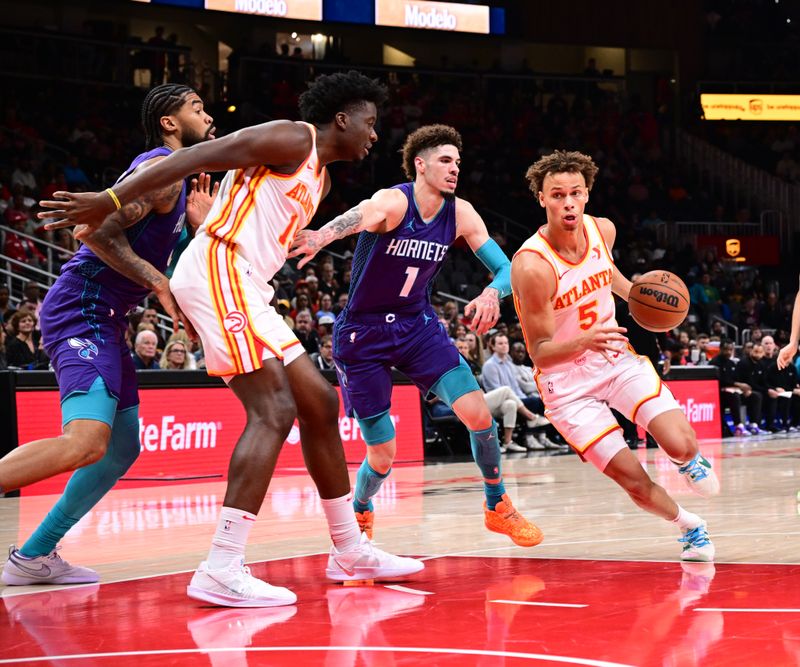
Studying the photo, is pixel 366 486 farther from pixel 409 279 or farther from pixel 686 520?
pixel 686 520

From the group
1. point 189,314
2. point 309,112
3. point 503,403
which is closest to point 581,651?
point 189,314

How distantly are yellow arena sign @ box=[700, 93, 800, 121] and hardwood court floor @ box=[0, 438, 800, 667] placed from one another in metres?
21.1

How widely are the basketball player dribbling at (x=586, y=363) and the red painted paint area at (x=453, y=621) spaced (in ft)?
1.46

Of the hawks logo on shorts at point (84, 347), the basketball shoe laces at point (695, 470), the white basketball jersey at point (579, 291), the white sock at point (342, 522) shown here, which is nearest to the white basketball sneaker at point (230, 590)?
the white sock at point (342, 522)

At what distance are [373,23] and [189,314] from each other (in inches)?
705

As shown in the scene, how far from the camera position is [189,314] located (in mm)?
4359

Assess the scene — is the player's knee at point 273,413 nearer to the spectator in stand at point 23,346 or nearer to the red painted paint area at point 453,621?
the red painted paint area at point 453,621

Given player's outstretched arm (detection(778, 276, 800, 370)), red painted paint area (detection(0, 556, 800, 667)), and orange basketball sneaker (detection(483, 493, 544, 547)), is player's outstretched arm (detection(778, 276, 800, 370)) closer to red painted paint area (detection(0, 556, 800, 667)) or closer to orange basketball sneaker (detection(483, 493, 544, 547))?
orange basketball sneaker (detection(483, 493, 544, 547))

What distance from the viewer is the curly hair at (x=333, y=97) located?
14.8ft

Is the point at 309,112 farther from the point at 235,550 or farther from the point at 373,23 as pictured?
the point at 373,23

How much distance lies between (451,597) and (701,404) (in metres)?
12.0

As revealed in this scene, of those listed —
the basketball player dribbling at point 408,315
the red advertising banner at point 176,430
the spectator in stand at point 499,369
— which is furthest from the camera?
the spectator in stand at point 499,369

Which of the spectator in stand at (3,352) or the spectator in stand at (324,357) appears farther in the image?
the spectator in stand at (324,357)

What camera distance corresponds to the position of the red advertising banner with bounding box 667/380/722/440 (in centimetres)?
1530
